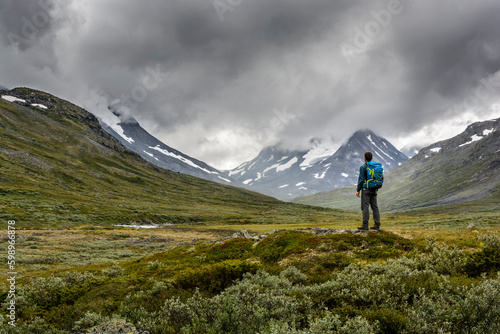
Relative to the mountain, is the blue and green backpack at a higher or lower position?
lower

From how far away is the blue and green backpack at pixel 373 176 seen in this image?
1616 centimetres

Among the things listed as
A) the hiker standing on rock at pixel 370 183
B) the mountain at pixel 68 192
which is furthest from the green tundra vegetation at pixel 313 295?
the mountain at pixel 68 192

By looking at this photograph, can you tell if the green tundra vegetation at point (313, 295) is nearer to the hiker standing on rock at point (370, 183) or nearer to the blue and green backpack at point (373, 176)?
the hiker standing on rock at point (370, 183)

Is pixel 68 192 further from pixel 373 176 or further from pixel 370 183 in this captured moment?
pixel 373 176

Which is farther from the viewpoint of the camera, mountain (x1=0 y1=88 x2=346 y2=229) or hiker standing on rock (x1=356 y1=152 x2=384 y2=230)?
mountain (x1=0 y1=88 x2=346 y2=229)

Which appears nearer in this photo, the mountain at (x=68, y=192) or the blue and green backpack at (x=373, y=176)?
the blue and green backpack at (x=373, y=176)

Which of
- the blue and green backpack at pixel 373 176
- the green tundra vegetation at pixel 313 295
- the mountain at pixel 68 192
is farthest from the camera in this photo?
the mountain at pixel 68 192

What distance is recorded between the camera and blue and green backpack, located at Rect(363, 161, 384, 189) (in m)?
16.2

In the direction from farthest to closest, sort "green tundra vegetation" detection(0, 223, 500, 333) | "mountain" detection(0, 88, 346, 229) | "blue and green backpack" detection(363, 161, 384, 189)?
1. "mountain" detection(0, 88, 346, 229)
2. "blue and green backpack" detection(363, 161, 384, 189)
3. "green tundra vegetation" detection(0, 223, 500, 333)

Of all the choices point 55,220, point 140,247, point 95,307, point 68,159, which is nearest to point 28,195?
point 55,220

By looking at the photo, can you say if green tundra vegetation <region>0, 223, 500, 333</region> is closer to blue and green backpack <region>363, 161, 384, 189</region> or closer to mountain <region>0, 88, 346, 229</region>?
blue and green backpack <region>363, 161, 384, 189</region>

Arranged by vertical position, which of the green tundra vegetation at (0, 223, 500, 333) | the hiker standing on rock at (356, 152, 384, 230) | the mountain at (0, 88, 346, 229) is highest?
the mountain at (0, 88, 346, 229)

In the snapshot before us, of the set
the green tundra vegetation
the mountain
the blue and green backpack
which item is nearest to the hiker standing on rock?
the blue and green backpack

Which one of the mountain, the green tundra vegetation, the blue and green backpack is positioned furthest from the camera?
the mountain
